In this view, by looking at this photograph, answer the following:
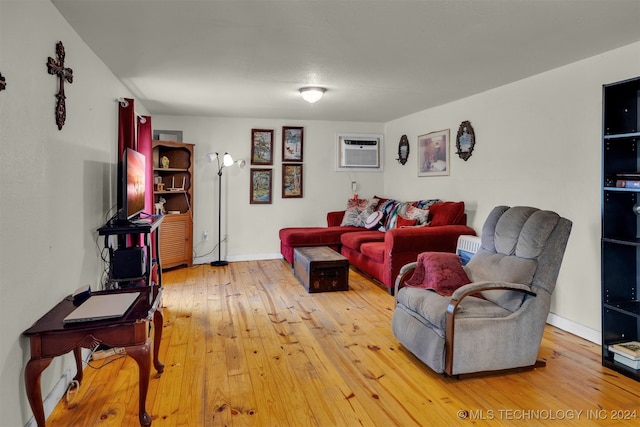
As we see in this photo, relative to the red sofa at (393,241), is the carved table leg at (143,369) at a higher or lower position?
lower

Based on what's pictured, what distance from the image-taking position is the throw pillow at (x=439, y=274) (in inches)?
111

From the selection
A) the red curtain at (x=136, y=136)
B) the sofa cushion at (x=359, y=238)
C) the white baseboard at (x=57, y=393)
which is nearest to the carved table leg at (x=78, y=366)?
the white baseboard at (x=57, y=393)

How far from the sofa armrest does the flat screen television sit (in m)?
3.39

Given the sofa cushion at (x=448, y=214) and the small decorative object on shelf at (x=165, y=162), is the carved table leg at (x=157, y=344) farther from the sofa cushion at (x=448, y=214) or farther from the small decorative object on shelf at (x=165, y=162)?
the small decorative object on shelf at (x=165, y=162)

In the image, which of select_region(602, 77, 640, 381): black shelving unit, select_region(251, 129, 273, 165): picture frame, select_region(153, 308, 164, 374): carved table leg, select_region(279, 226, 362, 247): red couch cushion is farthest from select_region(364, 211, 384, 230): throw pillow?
select_region(153, 308, 164, 374): carved table leg

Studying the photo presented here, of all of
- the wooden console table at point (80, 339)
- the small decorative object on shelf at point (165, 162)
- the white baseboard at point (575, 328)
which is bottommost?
the white baseboard at point (575, 328)

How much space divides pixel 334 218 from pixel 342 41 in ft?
12.5

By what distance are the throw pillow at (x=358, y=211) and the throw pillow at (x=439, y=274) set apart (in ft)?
9.78

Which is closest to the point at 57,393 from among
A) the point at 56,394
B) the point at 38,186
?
the point at 56,394

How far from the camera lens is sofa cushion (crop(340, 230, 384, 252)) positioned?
5.12 m

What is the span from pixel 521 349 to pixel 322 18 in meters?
2.43

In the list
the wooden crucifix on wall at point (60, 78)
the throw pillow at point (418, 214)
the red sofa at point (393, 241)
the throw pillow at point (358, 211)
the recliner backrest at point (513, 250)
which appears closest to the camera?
the wooden crucifix on wall at point (60, 78)

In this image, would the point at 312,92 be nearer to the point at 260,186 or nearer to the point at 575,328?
the point at 260,186

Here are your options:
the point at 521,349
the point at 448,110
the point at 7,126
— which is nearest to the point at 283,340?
the point at 521,349
